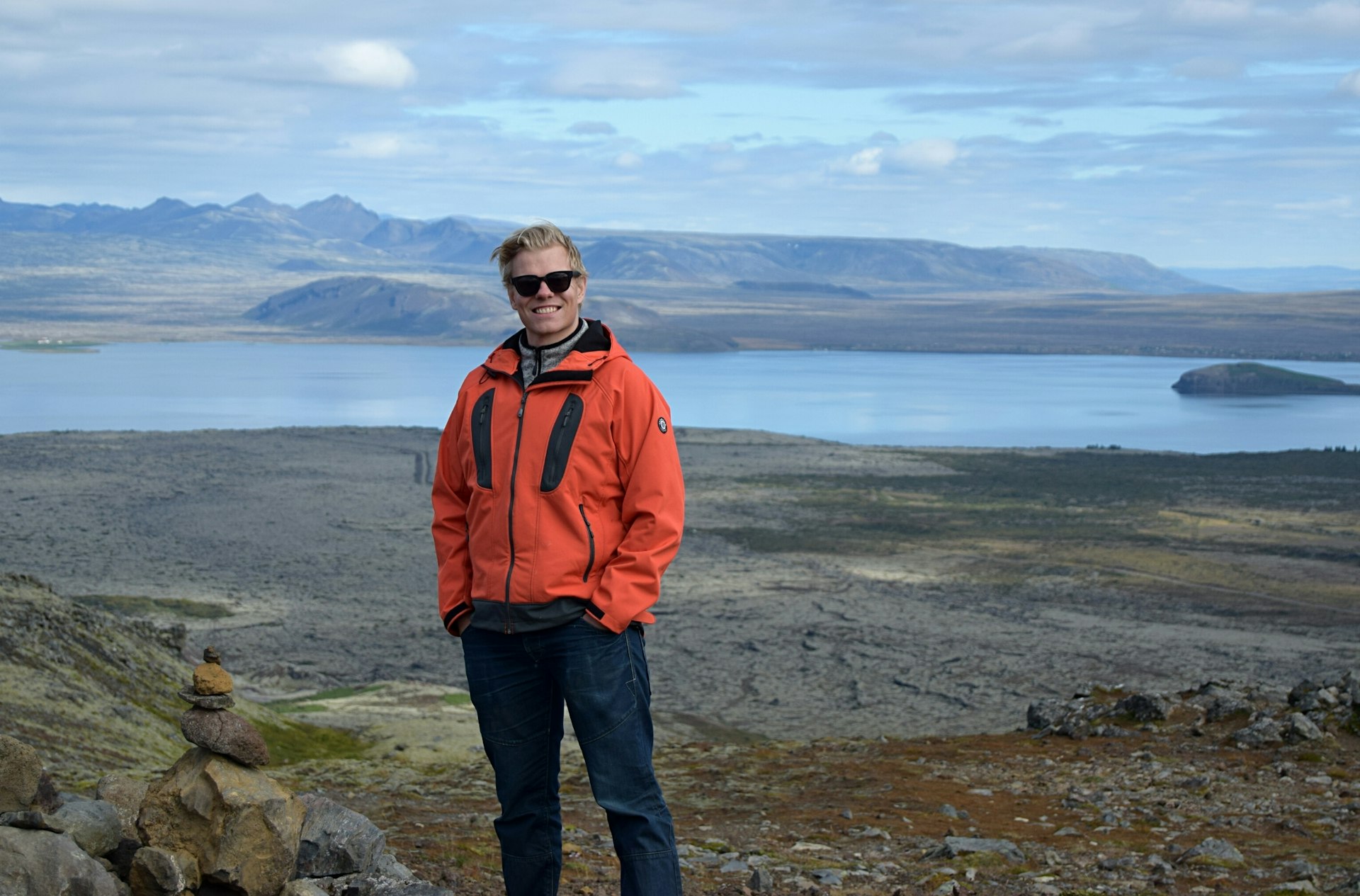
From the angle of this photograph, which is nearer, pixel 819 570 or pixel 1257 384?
pixel 819 570

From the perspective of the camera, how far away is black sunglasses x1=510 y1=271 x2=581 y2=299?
315 centimetres

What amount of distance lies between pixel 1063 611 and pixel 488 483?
16.5m

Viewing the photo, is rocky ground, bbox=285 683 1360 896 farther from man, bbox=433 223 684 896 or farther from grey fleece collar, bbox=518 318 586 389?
grey fleece collar, bbox=518 318 586 389

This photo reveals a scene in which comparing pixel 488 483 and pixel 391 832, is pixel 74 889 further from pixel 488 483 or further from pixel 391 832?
pixel 391 832

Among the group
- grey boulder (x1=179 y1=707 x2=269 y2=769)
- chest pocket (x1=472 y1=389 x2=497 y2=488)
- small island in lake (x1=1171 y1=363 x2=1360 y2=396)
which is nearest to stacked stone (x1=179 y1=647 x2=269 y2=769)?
grey boulder (x1=179 y1=707 x2=269 y2=769)

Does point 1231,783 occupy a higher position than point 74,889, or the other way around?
point 74,889

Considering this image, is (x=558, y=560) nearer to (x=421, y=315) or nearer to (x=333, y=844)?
(x=333, y=844)

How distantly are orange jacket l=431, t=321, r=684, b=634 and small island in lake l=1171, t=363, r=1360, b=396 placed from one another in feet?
228

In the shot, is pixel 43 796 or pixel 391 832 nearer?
pixel 43 796

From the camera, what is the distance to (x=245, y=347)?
3809 inches

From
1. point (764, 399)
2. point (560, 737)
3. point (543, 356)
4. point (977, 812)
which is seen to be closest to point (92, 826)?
point (560, 737)

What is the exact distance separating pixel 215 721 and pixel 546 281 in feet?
4.99

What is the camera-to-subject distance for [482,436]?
124 inches

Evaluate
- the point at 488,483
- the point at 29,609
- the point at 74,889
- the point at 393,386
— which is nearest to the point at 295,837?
the point at 74,889
